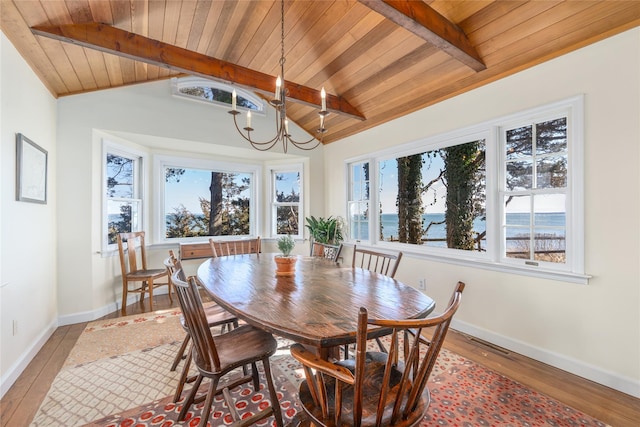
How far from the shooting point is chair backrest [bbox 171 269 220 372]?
4.66 ft

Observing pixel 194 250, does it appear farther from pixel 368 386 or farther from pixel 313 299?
pixel 368 386

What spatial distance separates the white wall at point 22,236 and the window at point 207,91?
4.77 feet

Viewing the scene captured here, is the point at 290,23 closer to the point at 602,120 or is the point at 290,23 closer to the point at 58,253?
the point at 602,120

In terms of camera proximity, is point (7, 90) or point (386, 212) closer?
point (7, 90)

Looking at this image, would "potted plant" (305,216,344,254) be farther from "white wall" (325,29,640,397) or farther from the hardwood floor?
"white wall" (325,29,640,397)

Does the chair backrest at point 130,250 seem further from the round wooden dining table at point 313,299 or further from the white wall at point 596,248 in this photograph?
the white wall at point 596,248

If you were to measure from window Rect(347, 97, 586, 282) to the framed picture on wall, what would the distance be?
12.1ft

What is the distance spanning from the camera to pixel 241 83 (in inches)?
121

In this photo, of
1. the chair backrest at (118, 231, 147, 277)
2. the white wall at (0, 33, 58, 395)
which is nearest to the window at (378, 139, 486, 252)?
the chair backrest at (118, 231, 147, 277)

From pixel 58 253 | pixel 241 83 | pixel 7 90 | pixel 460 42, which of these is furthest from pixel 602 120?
pixel 58 253

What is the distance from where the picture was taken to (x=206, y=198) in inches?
A: 197

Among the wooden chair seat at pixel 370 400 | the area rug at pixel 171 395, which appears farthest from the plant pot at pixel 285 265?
the wooden chair seat at pixel 370 400

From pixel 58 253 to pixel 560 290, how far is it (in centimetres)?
493

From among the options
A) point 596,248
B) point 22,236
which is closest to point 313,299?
point 596,248
